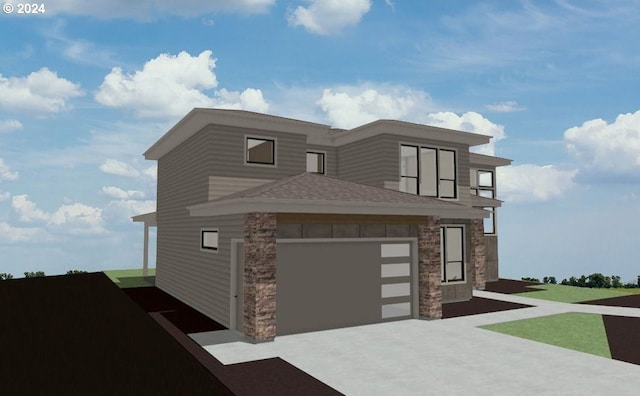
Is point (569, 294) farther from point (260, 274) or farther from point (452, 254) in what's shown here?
point (260, 274)

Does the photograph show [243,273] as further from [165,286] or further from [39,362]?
[165,286]

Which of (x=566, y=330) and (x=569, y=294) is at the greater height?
(x=566, y=330)

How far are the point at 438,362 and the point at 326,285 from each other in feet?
13.3

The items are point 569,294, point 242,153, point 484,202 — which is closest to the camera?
point 242,153

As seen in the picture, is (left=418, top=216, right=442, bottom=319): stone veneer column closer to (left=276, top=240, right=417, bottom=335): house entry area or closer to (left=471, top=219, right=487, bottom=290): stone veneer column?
(left=276, top=240, right=417, bottom=335): house entry area

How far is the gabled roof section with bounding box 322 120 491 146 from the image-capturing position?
54.1 feet

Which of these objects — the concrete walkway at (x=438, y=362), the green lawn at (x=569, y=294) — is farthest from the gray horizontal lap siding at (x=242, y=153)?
the green lawn at (x=569, y=294)

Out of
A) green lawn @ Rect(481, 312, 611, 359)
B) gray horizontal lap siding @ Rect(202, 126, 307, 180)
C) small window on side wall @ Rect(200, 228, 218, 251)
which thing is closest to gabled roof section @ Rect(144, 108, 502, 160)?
gray horizontal lap siding @ Rect(202, 126, 307, 180)

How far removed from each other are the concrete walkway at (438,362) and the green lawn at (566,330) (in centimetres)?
70

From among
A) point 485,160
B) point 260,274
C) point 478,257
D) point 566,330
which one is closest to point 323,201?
point 260,274

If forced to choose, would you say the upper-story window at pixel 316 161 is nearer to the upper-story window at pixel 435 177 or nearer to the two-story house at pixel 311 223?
the two-story house at pixel 311 223

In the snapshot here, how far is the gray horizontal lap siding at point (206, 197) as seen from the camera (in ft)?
44.3

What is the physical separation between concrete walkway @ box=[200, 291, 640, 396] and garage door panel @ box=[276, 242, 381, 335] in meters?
0.40

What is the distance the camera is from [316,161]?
1991 centimetres
